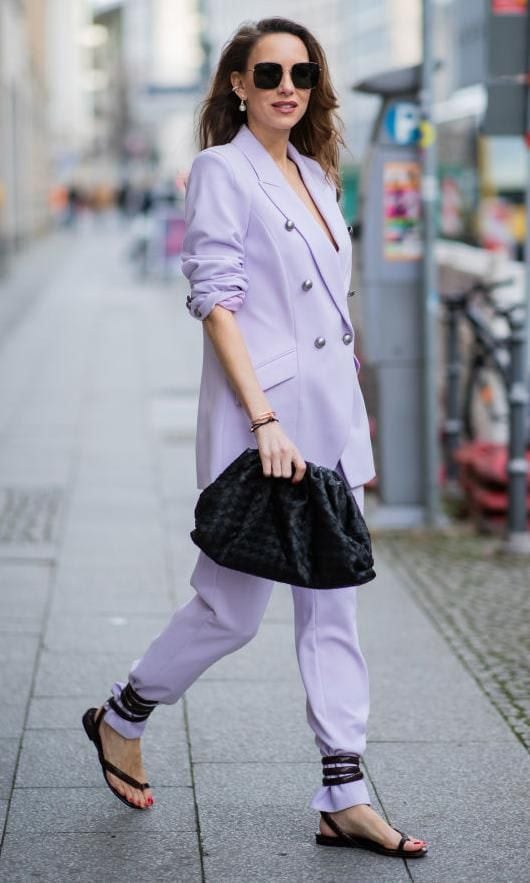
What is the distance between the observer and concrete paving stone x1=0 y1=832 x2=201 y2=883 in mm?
3449

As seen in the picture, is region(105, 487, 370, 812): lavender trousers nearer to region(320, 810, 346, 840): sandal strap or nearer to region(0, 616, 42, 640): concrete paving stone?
region(320, 810, 346, 840): sandal strap

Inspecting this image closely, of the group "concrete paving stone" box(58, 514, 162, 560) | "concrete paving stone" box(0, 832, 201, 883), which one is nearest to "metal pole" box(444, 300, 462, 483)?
"concrete paving stone" box(58, 514, 162, 560)

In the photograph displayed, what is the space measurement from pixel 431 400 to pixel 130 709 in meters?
4.12

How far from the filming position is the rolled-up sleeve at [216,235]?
136 inches

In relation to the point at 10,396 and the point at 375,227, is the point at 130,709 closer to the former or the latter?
the point at 375,227

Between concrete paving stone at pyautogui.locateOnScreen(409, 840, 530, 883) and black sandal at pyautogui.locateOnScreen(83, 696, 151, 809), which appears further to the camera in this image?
black sandal at pyautogui.locateOnScreen(83, 696, 151, 809)

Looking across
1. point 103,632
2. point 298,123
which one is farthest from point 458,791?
point 103,632

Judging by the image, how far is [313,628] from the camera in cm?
361

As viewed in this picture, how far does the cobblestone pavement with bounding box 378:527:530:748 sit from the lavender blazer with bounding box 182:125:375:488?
4.73 ft

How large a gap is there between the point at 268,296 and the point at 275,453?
1.21 ft

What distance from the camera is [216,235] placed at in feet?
11.4

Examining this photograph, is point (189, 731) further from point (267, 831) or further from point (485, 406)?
point (485, 406)

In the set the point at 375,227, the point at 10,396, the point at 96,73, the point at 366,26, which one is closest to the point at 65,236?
the point at 366,26

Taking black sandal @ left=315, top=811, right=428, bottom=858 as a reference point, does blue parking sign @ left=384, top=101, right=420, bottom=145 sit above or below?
above
